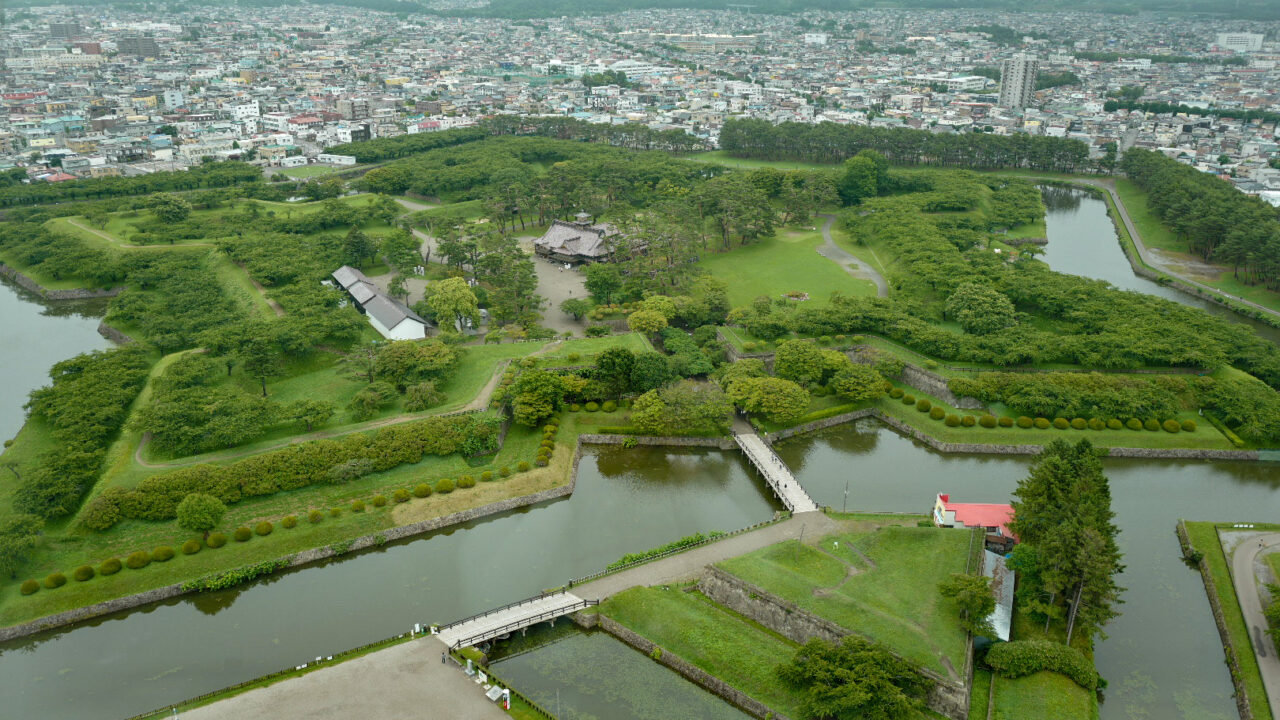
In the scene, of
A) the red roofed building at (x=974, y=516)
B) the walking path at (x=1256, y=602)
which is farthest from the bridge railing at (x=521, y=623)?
the walking path at (x=1256, y=602)

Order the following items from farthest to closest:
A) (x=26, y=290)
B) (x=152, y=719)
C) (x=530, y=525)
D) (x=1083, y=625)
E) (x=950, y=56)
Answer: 1. (x=950, y=56)
2. (x=26, y=290)
3. (x=530, y=525)
4. (x=1083, y=625)
5. (x=152, y=719)

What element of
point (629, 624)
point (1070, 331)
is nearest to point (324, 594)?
point (629, 624)

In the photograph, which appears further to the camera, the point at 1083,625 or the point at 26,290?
the point at 26,290

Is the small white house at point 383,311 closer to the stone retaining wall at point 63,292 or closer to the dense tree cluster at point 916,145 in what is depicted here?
the stone retaining wall at point 63,292

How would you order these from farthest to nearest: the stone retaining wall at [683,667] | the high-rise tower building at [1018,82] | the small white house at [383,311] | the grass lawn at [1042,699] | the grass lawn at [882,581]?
1. the high-rise tower building at [1018,82]
2. the small white house at [383,311]
3. the grass lawn at [882,581]
4. the stone retaining wall at [683,667]
5. the grass lawn at [1042,699]

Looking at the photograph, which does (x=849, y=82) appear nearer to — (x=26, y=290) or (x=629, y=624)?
(x=26, y=290)

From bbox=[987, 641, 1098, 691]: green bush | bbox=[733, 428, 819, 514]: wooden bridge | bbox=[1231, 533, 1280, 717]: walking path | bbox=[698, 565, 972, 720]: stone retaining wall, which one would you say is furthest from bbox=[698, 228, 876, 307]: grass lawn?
bbox=[987, 641, 1098, 691]: green bush

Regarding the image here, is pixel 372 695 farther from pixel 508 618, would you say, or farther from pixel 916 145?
pixel 916 145
